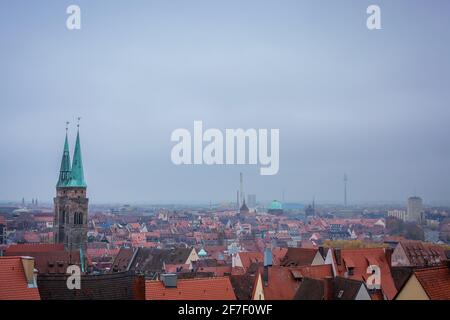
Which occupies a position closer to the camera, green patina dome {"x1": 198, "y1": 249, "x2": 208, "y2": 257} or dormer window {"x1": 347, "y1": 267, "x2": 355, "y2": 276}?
dormer window {"x1": 347, "y1": 267, "x2": 355, "y2": 276}

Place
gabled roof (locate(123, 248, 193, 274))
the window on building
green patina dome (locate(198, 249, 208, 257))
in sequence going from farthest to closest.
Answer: the window on building → green patina dome (locate(198, 249, 208, 257)) → gabled roof (locate(123, 248, 193, 274))

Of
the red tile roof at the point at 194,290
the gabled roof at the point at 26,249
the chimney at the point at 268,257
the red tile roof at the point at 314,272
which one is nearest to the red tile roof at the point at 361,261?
the red tile roof at the point at 314,272

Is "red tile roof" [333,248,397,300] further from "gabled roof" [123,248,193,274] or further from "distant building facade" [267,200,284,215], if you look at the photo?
"gabled roof" [123,248,193,274]

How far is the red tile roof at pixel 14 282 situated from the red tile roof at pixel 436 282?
13.3ft

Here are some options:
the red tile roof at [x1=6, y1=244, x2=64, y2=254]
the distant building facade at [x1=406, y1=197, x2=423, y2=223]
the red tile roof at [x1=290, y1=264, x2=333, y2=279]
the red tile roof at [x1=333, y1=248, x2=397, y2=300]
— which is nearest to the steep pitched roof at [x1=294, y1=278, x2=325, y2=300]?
the distant building facade at [x1=406, y1=197, x2=423, y2=223]

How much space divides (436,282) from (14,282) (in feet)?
14.8

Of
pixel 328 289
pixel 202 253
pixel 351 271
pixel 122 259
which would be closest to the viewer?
pixel 328 289

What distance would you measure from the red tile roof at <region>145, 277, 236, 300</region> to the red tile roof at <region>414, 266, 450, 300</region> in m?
2.54

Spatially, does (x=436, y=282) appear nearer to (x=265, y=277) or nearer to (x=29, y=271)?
(x=29, y=271)

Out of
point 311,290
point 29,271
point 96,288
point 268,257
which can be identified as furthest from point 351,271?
point 268,257

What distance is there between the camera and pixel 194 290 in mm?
9445

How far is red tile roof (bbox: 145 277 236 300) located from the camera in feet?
30.1
